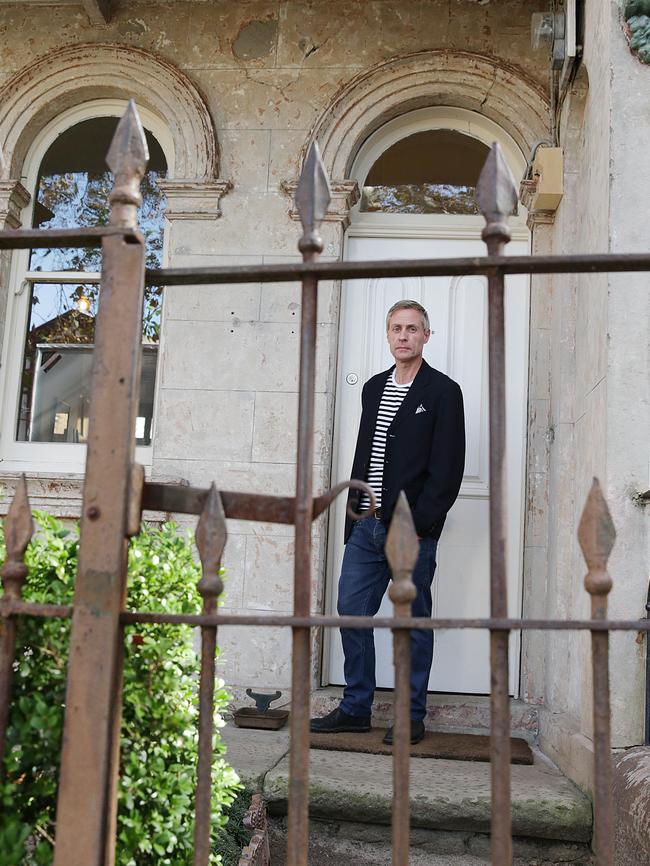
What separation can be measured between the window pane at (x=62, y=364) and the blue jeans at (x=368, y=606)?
5.44 feet

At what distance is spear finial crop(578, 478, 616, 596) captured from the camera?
1.52m

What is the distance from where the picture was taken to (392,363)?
519cm

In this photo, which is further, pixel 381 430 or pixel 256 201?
pixel 256 201

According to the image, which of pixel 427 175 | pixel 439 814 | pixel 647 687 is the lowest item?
pixel 439 814

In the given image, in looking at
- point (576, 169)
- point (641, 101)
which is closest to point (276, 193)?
point (576, 169)

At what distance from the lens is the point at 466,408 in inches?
199

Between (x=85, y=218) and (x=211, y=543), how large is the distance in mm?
4529

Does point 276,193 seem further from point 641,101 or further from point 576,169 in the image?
point 641,101

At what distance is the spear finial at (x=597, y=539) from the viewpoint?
1.52 metres

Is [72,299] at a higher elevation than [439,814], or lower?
higher

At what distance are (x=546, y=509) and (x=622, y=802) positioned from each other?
201cm

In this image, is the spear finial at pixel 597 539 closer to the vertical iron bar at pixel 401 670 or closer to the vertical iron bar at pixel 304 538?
the vertical iron bar at pixel 401 670

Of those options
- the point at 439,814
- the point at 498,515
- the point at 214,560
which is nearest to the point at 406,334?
the point at 439,814

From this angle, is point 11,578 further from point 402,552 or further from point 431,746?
point 431,746
